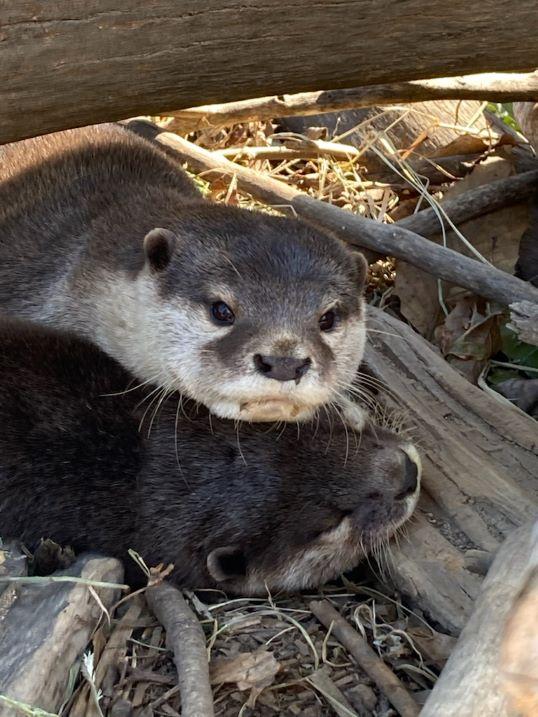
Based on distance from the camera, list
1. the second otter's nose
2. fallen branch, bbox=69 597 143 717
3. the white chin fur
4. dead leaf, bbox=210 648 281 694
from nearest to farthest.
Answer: fallen branch, bbox=69 597 143 717 < dead leaf, bbox=210 648 281 694 < the second otter's nose < the white chin fur

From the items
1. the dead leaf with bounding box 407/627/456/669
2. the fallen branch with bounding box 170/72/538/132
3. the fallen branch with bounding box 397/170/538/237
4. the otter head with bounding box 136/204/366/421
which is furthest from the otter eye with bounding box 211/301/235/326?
the fallen branch with bounding box 397/170/538/237

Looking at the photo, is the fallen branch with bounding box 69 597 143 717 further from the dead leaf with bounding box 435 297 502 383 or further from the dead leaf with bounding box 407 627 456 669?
the dead leaf with bounding box 435 297 502 383

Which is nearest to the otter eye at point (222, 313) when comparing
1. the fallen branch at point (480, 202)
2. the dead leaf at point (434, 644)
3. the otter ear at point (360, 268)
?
the otter ear at point (360, 268)

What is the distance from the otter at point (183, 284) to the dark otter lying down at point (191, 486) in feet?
0.49

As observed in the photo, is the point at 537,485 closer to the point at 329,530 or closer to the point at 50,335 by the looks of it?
the point at 329,530

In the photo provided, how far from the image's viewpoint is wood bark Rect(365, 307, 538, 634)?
116 inches

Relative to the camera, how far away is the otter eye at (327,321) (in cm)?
307

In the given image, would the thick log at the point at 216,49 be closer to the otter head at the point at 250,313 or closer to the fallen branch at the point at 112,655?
the otter head at the point at 250,313

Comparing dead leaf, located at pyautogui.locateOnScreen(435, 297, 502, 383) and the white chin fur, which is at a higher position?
the white chin fur

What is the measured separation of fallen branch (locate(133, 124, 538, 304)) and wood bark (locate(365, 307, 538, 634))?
12.4 inches

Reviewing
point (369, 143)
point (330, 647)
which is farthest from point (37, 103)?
point (369, 143)

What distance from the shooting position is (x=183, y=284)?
3.16 meters

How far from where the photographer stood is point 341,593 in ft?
10.4

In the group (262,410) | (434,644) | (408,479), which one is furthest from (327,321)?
(434,644)
